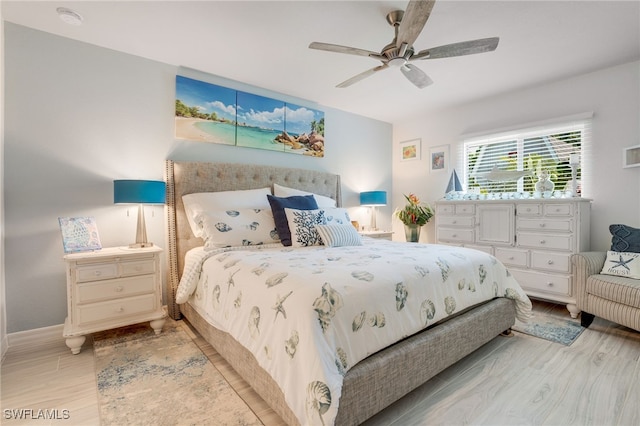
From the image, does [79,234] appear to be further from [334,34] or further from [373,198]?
[373,198]

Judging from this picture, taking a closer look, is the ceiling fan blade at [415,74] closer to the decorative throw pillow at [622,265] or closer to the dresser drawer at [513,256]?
the dresser drawer at [513,256]

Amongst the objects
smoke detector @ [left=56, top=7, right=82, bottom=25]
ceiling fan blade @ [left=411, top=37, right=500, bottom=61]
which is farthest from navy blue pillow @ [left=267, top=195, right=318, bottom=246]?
smoke detector @ [left=56, top=7, right=82, bottom=25]

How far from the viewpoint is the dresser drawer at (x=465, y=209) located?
3494 mm

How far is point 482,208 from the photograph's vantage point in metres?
3.41

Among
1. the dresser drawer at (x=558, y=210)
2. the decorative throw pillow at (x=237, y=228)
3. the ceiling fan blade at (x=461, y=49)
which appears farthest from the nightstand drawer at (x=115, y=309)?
the dresser drawer at (x=558, y=210)

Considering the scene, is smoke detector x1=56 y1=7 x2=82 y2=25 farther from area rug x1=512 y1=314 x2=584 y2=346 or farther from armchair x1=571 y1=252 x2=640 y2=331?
armchair x1=571 y1=252 x2=640 y2=331

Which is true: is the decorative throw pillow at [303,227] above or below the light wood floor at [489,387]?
above

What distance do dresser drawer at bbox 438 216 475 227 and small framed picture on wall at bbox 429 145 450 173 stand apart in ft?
2.74

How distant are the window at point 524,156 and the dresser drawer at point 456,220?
1.76 ft

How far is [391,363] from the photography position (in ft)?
4.60

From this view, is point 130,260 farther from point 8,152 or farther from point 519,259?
point 519,259

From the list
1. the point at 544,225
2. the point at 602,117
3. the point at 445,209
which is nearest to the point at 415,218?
the point at 445,209

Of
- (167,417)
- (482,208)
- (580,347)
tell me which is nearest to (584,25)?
(482,208)

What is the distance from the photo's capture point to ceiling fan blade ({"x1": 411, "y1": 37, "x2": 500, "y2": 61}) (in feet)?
6.29
